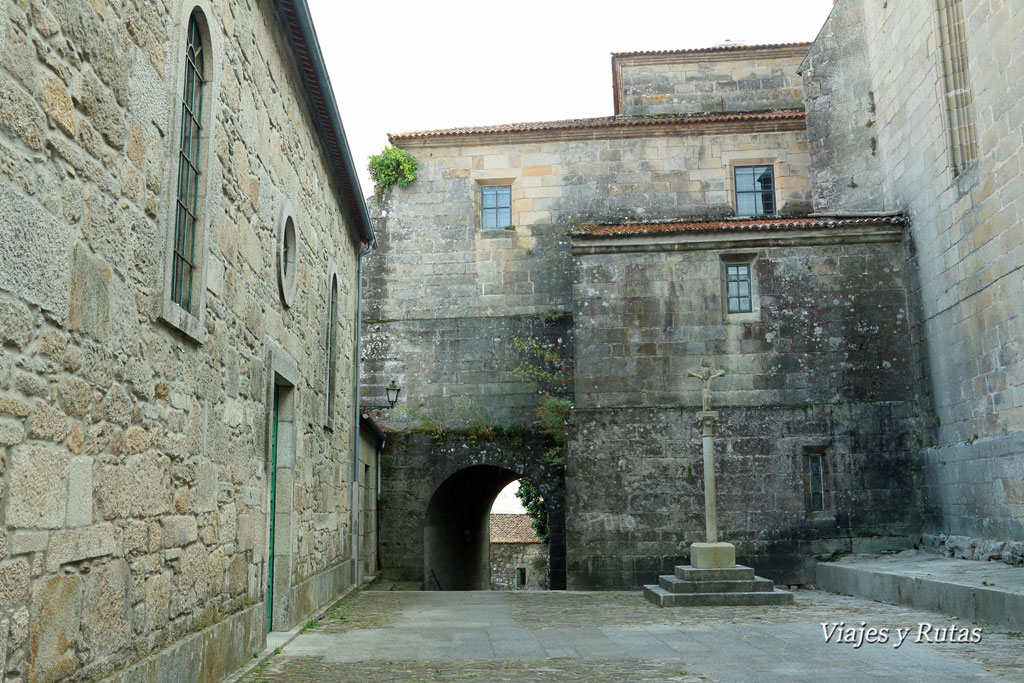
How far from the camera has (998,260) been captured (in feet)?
34.2

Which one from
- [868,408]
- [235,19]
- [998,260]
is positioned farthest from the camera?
[868,408]

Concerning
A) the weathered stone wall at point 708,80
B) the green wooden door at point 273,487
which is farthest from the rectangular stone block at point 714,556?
the weathered stone wall at point 708,80

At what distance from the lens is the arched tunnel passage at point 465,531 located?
15453 millimetres

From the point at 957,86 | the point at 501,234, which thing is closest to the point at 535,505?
the point at 501,234

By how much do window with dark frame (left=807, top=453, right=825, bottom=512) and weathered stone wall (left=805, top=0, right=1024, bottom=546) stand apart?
1.41m

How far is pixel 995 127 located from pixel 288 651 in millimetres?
9557

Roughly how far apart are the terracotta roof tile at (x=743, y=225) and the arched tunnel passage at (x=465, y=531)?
183 inches

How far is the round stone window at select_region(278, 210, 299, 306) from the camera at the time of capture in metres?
7.54

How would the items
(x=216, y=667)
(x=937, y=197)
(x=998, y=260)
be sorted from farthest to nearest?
1. (x=937, y=197)
2. (x=998, y=260)
3. (x=216, y=667)

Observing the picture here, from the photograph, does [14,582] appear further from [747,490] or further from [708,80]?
[708,80]

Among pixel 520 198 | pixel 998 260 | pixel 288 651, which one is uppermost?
pixel 520 198

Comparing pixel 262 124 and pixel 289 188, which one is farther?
pixel 289 188

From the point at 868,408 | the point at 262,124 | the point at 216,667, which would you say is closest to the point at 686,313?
the point at 868,408

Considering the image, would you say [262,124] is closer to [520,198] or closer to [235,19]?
[235,19]
